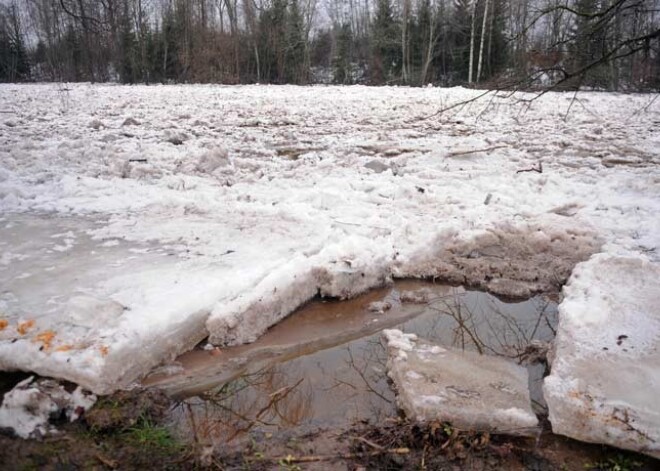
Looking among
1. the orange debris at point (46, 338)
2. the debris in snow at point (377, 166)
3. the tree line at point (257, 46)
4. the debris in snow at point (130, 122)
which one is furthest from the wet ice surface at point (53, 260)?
the tree line at point (257, 46)

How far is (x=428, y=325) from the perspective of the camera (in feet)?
9.66

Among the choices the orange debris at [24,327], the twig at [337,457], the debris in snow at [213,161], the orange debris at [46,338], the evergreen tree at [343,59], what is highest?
the evergreen tree at [343,59]

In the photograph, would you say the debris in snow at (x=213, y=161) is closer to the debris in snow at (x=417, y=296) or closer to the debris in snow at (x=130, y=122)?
the debris in snow at (x=417, y=296)

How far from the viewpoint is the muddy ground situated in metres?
1.80

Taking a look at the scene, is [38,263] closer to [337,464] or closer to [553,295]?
[337,464]

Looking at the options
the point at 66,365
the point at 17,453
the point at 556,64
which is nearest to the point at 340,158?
the point at 556,64

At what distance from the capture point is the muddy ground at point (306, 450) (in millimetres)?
1800

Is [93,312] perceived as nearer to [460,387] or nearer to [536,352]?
[460,387]

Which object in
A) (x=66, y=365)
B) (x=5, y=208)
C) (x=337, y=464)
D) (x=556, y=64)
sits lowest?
(x=337, y=464)

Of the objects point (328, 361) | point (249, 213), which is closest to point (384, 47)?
point (249, 213)

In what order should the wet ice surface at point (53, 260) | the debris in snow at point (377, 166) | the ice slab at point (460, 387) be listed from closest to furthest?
the ice slab at point (460, 387) → the wet ice surface at point (53, 260) → the debris in snow at point (377, 166)

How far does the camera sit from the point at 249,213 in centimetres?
439

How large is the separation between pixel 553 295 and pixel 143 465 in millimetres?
2818

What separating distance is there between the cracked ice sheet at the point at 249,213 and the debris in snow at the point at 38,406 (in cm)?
8
